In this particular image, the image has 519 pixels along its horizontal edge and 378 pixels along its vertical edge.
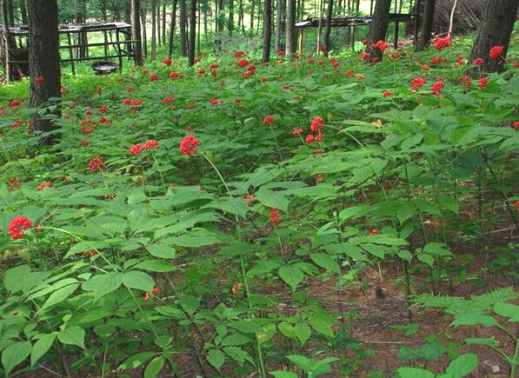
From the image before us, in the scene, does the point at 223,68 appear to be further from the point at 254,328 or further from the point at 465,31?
the point at 465,31

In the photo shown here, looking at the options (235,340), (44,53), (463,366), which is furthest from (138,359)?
(44,53)

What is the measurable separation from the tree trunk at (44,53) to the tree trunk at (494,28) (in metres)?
6.08

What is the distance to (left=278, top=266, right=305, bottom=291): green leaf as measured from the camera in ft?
5.93

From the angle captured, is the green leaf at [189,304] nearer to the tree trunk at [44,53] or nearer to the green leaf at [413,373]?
the green leaf at [413,373]

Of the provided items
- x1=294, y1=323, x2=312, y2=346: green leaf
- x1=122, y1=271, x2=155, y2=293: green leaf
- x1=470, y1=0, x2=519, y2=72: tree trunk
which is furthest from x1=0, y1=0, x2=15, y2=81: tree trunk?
x1=294, y1=323, x2=312, y2=346: green leaf

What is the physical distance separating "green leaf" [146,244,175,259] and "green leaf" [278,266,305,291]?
499 millimetres

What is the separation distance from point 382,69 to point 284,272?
7.39 meters

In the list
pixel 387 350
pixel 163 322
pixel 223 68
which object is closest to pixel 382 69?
pixel 223 68

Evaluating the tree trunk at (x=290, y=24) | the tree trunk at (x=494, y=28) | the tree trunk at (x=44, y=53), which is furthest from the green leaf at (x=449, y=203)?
the tree trunk at (x=290, y=24)

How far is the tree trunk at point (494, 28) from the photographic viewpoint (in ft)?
18.0

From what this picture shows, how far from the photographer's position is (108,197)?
12.0 ft

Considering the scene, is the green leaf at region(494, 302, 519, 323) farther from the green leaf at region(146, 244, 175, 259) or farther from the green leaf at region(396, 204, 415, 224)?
the green leaf at region(146, 244, 175, 259)

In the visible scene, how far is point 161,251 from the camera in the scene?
163 centimetres

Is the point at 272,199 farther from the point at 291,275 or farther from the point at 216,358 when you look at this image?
the point at 216,358
